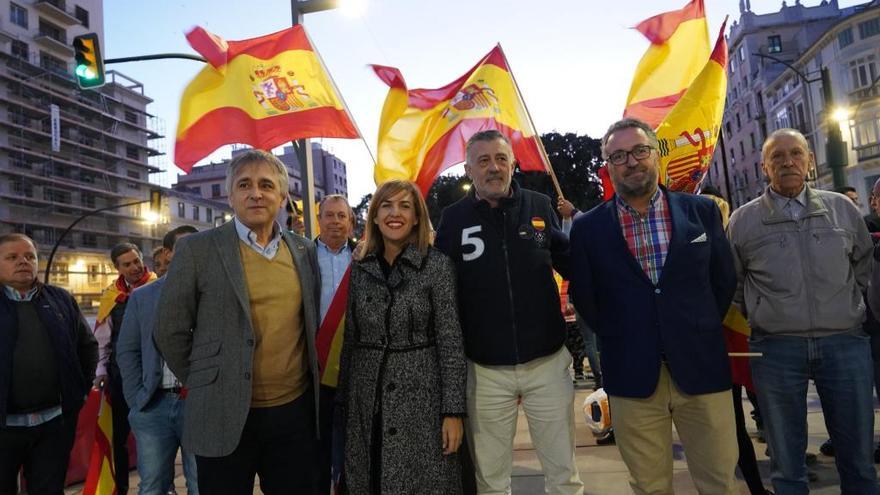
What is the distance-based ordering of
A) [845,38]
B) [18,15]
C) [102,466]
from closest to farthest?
[102,466] → [845,38] → [18,15]

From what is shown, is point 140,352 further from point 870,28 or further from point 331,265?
point 870,28

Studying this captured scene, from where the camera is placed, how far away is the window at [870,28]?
38125mm

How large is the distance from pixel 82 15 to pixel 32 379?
71.9 meters

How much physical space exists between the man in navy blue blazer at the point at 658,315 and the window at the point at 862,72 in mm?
44780

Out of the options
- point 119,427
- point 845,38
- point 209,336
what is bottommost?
point 119,427

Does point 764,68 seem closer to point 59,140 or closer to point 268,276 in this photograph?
point 268,276

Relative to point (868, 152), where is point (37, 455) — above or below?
below

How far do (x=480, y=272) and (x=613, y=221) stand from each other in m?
0.75

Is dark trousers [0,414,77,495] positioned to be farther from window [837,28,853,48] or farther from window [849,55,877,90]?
window [837,28,853,48]

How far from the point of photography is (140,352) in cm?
397

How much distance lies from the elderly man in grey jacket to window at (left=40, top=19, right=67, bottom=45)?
2775 inches

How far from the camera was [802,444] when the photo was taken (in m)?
3.25

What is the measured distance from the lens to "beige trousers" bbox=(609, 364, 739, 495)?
9.62ft

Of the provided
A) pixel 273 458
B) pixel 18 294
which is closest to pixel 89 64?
pixel 18 294
